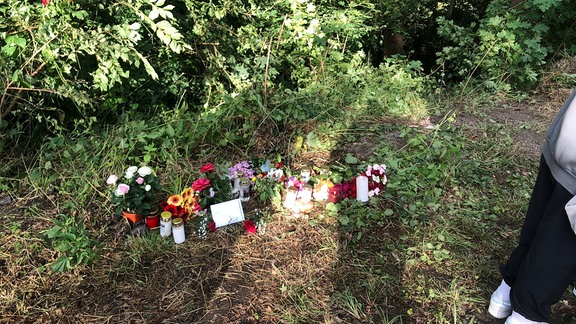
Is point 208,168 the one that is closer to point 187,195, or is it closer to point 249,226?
point 187,195

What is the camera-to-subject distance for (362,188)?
2.67m

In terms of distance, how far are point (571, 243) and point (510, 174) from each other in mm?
1696

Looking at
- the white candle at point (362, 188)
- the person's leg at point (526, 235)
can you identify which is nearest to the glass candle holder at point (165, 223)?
the white candle at point (362, 188)

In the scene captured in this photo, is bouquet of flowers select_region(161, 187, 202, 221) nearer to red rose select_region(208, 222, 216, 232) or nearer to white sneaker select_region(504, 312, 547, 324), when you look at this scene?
red rose select_region(208, 222, 216, 232)

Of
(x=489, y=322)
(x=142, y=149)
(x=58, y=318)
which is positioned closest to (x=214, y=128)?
(x=142, y=149)

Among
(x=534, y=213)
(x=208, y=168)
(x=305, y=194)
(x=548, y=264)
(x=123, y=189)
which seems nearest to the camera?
(x=548, y=264)

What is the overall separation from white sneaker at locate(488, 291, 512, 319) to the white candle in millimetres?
955

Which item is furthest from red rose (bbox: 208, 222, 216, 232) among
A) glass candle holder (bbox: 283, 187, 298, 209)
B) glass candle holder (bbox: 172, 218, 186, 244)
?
glass candle holder (bbox: 283, 187, 298, 209)

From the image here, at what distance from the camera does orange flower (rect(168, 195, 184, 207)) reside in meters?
2.47

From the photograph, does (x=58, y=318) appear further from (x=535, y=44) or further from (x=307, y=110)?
(x=535, y=44)

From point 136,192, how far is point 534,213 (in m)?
2.04

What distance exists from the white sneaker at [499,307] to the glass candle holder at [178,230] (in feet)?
5.42

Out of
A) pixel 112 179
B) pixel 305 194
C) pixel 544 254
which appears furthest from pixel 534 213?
pixel 112 179

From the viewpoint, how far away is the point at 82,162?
2916mm
